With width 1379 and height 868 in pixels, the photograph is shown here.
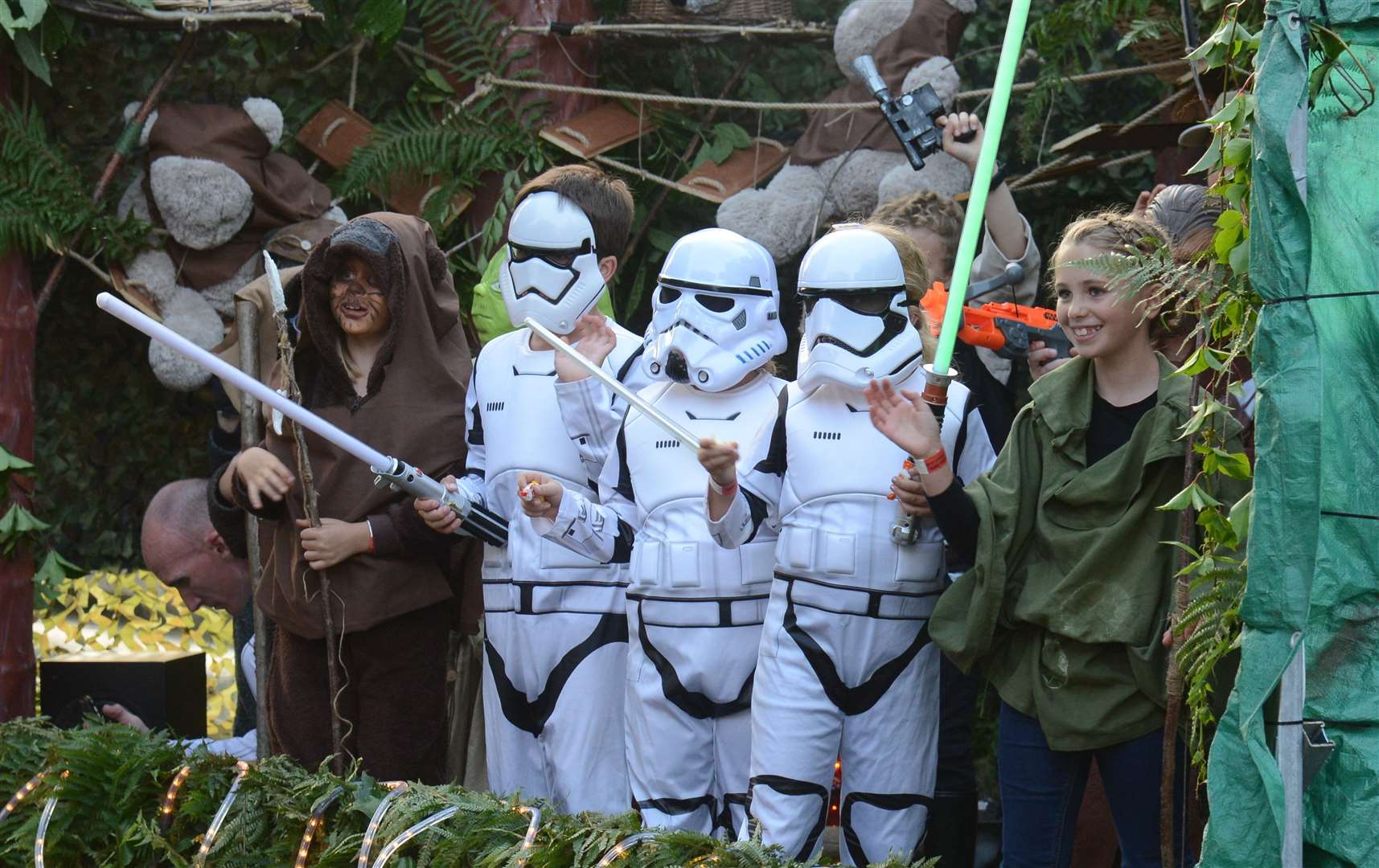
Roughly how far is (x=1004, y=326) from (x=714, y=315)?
799mm

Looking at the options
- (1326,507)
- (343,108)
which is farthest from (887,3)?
(1326,507)

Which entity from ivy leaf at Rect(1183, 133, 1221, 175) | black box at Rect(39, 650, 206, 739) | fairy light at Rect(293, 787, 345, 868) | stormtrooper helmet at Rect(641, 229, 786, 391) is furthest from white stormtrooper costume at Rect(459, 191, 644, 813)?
ivy leaf at Rect(1183, 133, 1221, 175)

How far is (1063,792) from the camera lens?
3.17 m

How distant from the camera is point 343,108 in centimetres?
639

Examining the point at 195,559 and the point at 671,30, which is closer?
the point at 195,559

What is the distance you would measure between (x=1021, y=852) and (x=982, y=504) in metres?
0.69

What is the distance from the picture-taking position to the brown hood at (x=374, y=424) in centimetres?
401

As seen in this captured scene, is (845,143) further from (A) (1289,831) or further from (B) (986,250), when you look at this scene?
(A) (1289,831)

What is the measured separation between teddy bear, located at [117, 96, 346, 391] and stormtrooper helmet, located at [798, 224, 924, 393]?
3.09 metres

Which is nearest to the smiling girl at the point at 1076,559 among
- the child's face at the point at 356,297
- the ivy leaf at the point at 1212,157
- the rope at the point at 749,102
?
the ivy leaf at the point at 1212,157

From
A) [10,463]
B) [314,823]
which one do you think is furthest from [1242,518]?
[10,463]

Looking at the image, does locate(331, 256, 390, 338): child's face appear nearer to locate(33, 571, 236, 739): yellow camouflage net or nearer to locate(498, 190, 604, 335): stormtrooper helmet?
locate(498, 190, 604, 335): stormtrooper helmet

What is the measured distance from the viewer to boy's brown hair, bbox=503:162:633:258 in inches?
157

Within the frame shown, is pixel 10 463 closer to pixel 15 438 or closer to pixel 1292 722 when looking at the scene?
pixel 15 438
